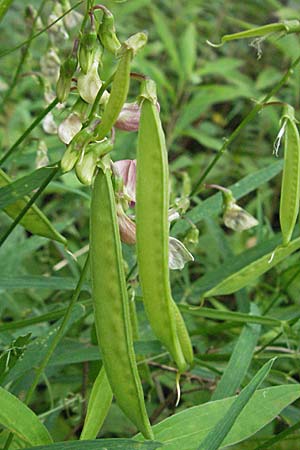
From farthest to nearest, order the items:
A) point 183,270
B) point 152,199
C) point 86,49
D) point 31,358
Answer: point 183,270
point 31,358
point 86,49
point 152,199

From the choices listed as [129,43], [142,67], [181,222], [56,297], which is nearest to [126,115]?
[129,43]

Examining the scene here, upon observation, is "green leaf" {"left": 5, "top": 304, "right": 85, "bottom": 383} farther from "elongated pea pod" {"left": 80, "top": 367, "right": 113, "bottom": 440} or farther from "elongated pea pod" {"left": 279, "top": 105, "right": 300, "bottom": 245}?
"elongated pea pod" {"left": 279, "top": 105, "right": 300, "bottom": 245}

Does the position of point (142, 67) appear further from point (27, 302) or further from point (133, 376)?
point (133, 376)

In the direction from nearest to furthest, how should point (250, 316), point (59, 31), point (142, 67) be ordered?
point (250, 316), point (59, 31), point (142, 67)

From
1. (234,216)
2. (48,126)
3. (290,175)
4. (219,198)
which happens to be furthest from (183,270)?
(290,175)

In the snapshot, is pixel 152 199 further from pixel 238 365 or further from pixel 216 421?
pixel 238 365

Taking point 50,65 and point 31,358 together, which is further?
point 50,65

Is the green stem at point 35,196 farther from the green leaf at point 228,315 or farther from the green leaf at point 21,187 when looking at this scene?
the green leaf at point 228,315
